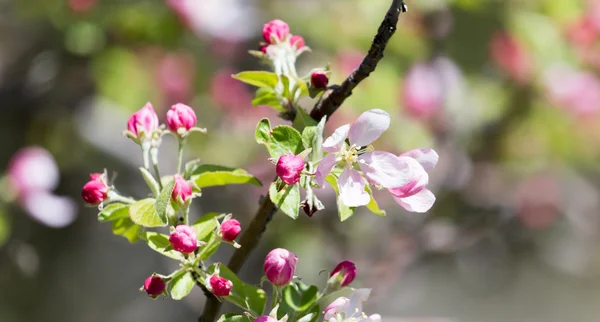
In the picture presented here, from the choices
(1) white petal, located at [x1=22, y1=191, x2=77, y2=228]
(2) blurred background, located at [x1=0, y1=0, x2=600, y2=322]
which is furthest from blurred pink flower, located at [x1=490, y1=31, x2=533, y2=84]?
(1) white petal, located at [x1=22, y1=191, x2=77, y2=228]

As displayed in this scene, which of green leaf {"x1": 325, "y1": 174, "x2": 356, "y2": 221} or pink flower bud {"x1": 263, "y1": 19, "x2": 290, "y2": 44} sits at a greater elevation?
pink flower bud {"x1": 263, "y1": 19, "x2": 290, "y2": 44}

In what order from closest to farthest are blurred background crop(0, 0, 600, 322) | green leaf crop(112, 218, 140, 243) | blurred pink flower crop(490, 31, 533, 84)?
green leaf crop(112, 218, 140, 243), blurred background crop(0, 0, 600, 322), blurred pink flower crop(490, 31, 533, 84)

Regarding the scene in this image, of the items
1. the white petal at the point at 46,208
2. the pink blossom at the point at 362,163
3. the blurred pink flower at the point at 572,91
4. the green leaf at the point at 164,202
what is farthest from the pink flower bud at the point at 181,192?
the blurred pink flower at the point at 572,91

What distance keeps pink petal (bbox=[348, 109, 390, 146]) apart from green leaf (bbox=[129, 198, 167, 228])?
16cm

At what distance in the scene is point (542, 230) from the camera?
2.63 meters

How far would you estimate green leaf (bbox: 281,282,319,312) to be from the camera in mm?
591

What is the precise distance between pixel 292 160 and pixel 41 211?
3.99ft

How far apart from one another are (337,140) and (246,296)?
0.49 feet

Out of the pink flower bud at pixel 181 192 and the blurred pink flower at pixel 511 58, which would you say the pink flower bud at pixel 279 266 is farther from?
the blurred pink flower at pixel 511 58

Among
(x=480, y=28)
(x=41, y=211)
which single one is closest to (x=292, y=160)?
(x=41, y=211)

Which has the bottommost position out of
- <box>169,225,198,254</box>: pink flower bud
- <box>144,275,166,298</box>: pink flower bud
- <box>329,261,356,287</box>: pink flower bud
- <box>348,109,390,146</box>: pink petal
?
<box>144,275,166,298</box>: pink flower bud

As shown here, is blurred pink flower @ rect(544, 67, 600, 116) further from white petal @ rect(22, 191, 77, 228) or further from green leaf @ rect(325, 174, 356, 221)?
green leaf @ rect(325, 174, 356, 221)

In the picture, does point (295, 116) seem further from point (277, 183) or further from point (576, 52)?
point (576, 52)

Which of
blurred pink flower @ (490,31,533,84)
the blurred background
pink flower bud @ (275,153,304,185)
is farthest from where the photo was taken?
blurred pink flower @ (490,31,533,84)
